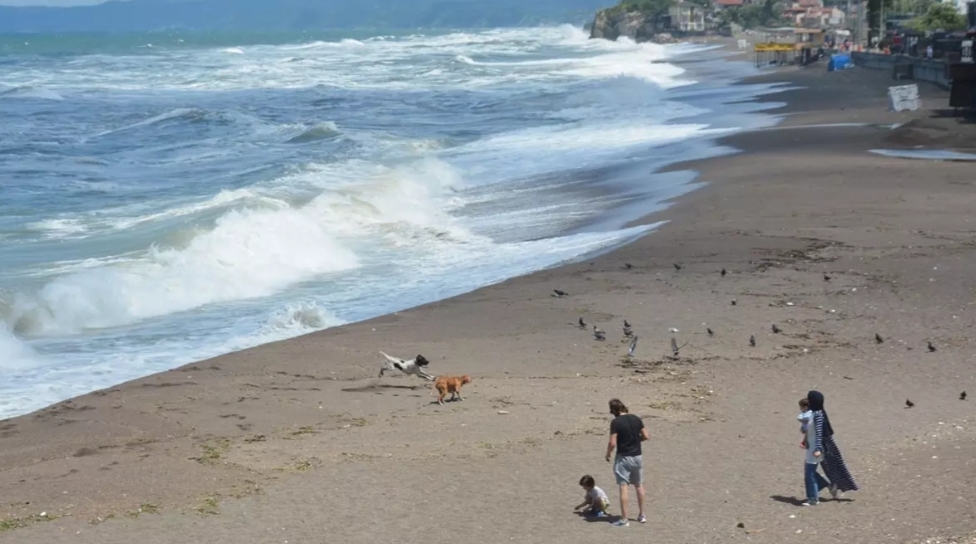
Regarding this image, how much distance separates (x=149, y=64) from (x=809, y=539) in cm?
11112

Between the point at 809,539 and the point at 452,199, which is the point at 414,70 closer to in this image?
the point at 452,199

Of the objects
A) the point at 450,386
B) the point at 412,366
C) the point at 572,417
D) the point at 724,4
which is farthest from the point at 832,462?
the point at 724,4

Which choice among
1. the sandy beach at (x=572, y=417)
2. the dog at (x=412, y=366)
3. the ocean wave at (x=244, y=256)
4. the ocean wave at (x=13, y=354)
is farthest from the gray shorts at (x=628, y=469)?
the ocean wave at (x=244, y=256)

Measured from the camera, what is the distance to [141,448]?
12266 mm

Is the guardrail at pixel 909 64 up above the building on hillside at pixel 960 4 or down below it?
below

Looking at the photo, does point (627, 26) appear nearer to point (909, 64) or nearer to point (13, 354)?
point (909, 64)

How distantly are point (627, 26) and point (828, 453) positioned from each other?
540 feet

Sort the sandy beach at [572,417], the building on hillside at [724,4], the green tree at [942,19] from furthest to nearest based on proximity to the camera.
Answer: the building on hillside at [724,4]
the green tree at [942,19]
the sandy beach at [572,417]

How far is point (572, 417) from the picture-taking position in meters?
12.7

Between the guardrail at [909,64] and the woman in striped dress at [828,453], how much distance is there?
33.8 meters

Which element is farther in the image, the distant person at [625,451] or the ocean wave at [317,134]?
the ocean wave at [317,134]

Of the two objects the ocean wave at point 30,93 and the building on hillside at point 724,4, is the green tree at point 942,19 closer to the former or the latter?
the ocean wave at point 30,93

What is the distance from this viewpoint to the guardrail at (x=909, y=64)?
160ft

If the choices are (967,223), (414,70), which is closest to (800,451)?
(967,223)
